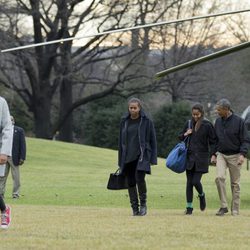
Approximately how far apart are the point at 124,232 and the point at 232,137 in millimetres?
4287

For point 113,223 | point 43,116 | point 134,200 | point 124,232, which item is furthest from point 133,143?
point 43,116

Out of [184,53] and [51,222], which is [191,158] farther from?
[184,53]

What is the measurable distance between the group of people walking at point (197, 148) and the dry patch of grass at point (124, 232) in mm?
562

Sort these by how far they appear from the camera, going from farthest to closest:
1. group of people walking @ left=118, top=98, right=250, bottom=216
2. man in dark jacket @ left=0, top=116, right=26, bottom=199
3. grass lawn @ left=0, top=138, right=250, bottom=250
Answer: man in dark jacket @ left=0, top=116, right=26, bottom=199, group of people walking @ left=118, top=98, right=250, bottom=216, grass lawn @ left=0, top=138, right=250, bottom=250

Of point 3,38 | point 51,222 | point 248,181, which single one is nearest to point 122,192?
point 248,181

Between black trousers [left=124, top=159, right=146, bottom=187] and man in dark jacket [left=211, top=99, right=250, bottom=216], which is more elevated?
man in dark jacket [left=211, top=99, right=250, bottom=216]

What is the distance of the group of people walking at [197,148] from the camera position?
12.5 metres

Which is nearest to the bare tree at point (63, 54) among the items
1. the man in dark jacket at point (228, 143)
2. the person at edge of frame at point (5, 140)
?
the man in dark jacket at point (228, 143)

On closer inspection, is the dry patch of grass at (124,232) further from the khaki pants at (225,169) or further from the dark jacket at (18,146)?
the dark jacket at (18,146)

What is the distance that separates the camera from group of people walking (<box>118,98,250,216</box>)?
491 inches

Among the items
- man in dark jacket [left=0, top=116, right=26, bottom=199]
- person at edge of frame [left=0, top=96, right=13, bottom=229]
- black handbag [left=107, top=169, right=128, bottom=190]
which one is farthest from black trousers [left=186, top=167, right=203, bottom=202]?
man in dark jacket [left=0, top=116, right=26, bottom=199]

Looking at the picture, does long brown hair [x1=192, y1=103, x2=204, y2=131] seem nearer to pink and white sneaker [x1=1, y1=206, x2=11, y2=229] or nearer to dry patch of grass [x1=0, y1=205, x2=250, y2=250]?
dry patch of grass [x1=0, y1=205, x2=250, y2=250]

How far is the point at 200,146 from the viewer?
43.1ft

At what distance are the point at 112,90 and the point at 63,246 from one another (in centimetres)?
4268
